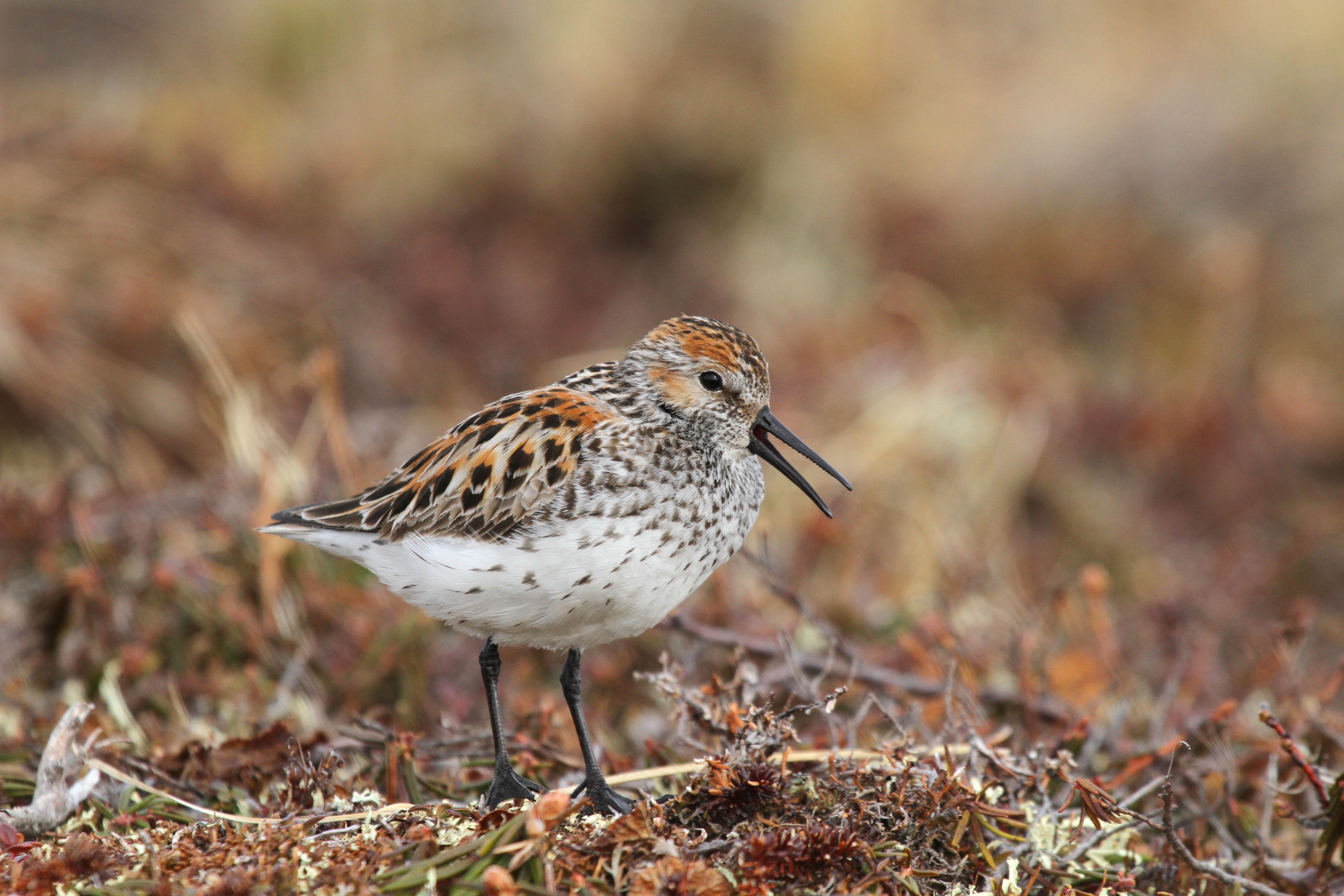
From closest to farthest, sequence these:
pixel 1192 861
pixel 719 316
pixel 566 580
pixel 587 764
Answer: pixel 1192 861, pixel 566 580, pixel 587 764, pixel 719 316

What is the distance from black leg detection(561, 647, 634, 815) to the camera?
3.73 meters

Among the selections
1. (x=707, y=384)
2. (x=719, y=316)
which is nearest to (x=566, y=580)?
(x=707, y=384)

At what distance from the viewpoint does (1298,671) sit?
5.98 metres

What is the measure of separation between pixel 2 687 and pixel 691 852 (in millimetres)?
3156

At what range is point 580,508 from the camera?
3656 millimetres

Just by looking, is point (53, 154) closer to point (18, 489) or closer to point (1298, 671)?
point (18, 489)

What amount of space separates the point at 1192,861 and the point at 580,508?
1.94 m

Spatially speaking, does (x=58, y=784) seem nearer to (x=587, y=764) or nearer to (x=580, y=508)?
(x=587, y=764)

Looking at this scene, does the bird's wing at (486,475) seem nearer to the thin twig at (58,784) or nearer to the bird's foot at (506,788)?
the bird's foot at (506,788)

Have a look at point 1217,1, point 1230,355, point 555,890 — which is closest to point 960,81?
point 1217,1

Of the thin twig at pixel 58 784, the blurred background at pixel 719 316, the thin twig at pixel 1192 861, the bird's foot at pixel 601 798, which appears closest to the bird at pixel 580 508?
the bird's foot at pixel 601 798

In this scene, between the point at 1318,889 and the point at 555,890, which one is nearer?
the point at 555,890

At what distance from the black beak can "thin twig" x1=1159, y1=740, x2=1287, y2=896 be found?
1318 millimetres

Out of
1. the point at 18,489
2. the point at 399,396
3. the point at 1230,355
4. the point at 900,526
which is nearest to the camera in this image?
the point at 18,489
